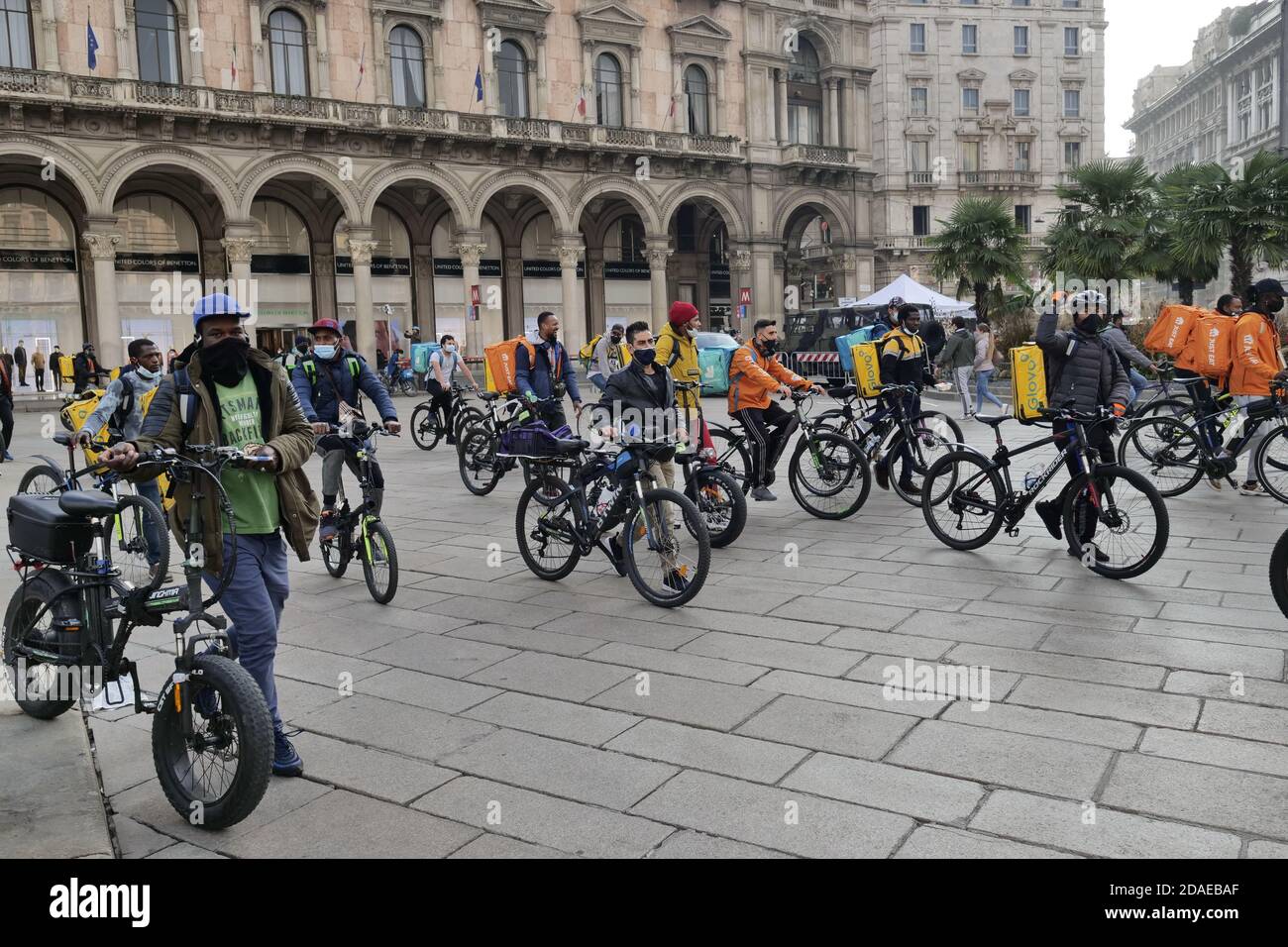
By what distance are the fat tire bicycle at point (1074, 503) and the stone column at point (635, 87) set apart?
34.1m

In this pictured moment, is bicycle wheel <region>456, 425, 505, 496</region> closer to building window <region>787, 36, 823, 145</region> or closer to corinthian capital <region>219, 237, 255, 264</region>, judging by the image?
corinthian capital <region>219, 237, 255, 264</region>

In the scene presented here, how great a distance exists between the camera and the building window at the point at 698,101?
137ft

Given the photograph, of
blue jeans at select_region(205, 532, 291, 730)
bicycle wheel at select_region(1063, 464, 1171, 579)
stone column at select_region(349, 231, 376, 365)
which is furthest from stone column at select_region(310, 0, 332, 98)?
blue jeans at select_region(205, 532, 291, 730)

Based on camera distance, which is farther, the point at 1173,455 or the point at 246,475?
the point at 1173,455

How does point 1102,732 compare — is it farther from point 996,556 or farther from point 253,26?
point 253,26

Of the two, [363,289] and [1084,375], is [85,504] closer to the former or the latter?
[1084,375]

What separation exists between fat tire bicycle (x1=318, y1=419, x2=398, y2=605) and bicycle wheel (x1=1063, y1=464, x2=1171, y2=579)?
14.6 ft

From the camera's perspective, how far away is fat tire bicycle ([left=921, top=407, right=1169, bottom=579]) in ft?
22.8

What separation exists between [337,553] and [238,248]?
88.0 ft

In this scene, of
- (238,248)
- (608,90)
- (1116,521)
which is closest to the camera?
(1116,521)

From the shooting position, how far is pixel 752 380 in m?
9.80

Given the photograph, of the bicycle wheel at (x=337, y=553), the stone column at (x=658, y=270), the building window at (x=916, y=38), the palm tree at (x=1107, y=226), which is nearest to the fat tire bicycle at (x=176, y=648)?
the bicycle wheel at (x=337, y=553)

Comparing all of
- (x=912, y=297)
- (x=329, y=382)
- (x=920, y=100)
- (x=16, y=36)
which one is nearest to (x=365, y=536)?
(x=329, y=382)

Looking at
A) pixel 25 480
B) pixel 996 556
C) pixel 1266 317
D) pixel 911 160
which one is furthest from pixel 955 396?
pixel 911 160
